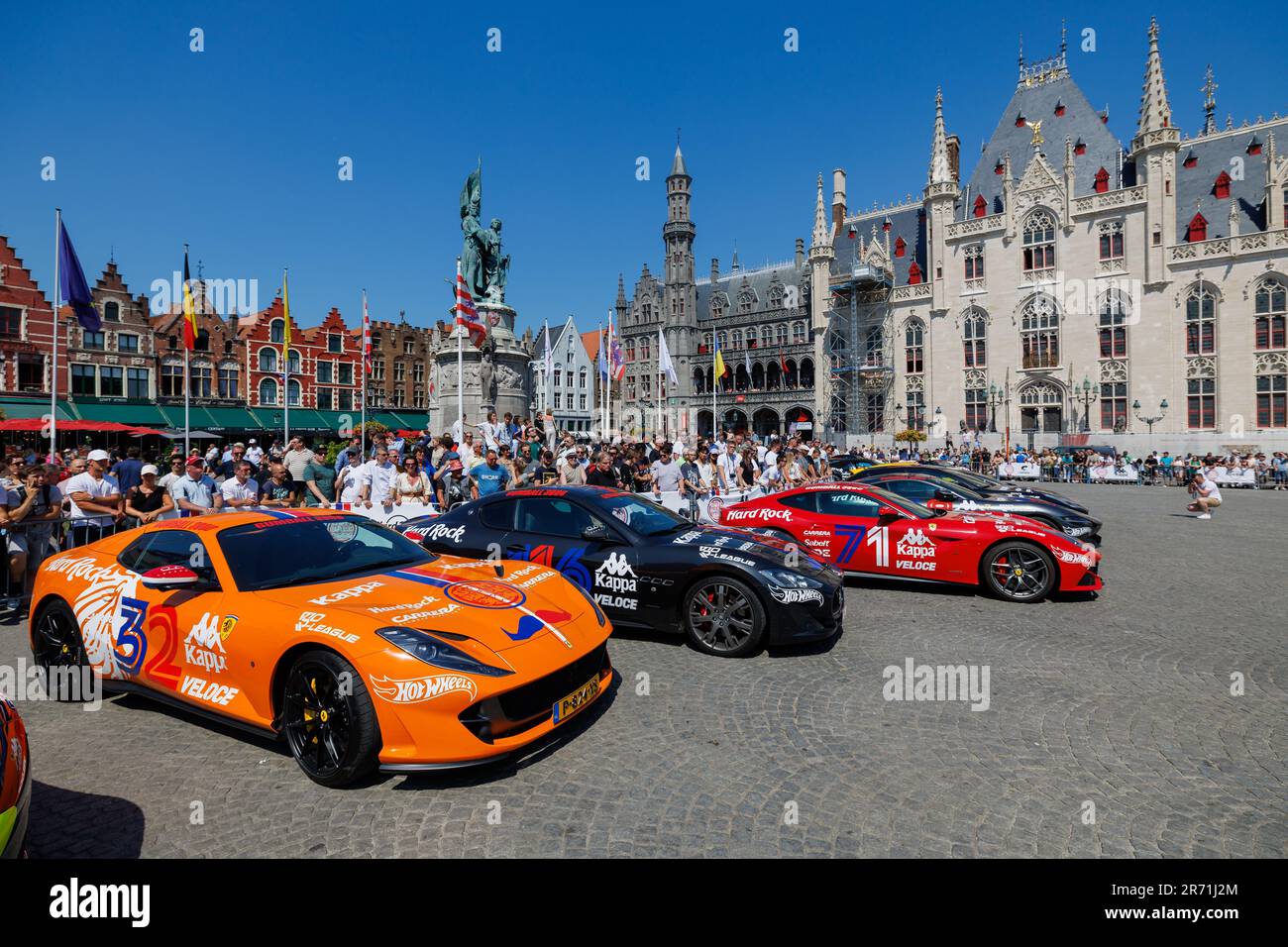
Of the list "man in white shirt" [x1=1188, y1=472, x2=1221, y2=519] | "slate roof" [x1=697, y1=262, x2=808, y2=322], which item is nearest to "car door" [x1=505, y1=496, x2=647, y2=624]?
"man in white shirt" [x1=1188, y1=472, x2=1221, y2=519]

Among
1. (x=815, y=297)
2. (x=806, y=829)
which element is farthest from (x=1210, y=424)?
(x=806, y=829)

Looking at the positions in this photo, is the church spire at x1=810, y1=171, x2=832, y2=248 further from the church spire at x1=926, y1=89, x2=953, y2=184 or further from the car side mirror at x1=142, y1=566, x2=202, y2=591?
the car side mirror at x1=142, y1=566, x2=202, y2=591

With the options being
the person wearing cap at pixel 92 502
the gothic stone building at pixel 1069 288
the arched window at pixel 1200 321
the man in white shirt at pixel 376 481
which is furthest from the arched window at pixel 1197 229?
the person wearing cap at pixel 92 502

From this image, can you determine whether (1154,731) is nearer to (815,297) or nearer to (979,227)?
(979,227)

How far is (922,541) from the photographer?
8914 millimetres

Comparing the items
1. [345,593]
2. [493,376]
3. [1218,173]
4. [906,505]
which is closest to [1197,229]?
[1218,173]

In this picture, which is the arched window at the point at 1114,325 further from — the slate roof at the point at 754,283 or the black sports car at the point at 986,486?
the black sports car at the point at 986,486

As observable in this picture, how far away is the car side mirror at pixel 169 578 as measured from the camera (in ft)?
14.1

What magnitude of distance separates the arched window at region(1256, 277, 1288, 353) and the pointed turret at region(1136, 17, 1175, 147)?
37.3 feet

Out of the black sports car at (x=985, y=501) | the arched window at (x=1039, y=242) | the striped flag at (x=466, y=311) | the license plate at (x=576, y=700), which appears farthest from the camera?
the arched window at (x=1039, y=242)

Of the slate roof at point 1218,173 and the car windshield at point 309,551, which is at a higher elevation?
the slate roof at point 1218,173

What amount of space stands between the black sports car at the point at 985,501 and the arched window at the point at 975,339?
1575 inches

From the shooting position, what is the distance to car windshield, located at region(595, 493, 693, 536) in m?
7.22
